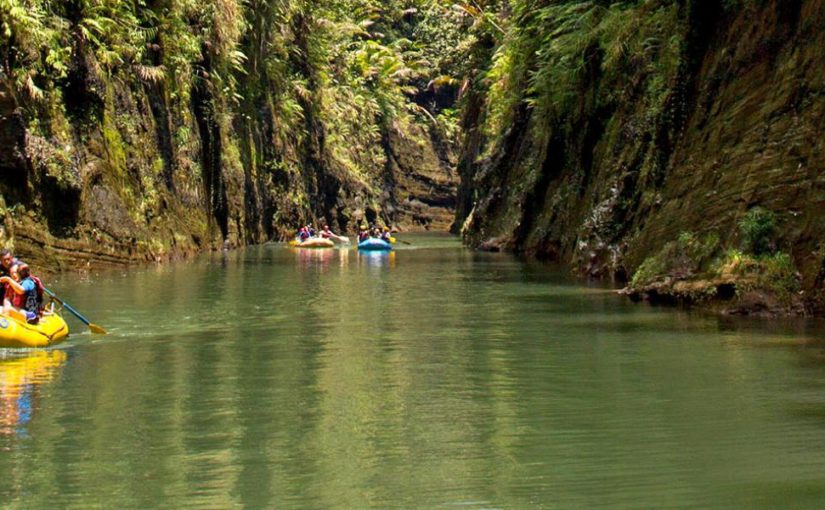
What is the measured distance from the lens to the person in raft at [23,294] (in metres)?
15.7

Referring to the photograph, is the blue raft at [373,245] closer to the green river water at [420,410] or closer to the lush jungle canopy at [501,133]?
the lush jungle canopy at [501,133]

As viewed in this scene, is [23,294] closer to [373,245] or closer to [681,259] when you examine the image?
[681,259]

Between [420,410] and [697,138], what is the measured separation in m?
12.2

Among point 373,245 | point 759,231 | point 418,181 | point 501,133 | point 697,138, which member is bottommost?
point 373,245

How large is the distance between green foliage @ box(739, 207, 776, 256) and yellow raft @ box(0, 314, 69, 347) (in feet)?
32.5

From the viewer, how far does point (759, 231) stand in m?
17.1

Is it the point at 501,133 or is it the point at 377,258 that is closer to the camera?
the point at 377,258

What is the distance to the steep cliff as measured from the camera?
1053 inches

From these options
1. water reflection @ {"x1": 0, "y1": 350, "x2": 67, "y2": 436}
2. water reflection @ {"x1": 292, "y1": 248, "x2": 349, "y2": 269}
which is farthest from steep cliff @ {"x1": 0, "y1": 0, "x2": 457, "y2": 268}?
water reflection @ {"x1": 0, "y1": 350, "x2": 67, "y2": 436}

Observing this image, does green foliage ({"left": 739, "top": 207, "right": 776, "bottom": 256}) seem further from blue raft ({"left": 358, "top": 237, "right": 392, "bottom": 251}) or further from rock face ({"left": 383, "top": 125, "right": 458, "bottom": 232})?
rock face ({"left": 383, "top": 125, "right": 458, "bottom": 232})

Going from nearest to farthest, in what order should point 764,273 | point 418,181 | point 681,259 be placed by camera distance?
1. point 764,273
2. point 681,259
3. point 418,181

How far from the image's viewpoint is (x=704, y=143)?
2070 centimetres

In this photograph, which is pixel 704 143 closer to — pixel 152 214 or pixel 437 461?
pixel 437 461

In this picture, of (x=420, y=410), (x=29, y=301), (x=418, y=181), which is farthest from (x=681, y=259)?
(x=418, y=181)
